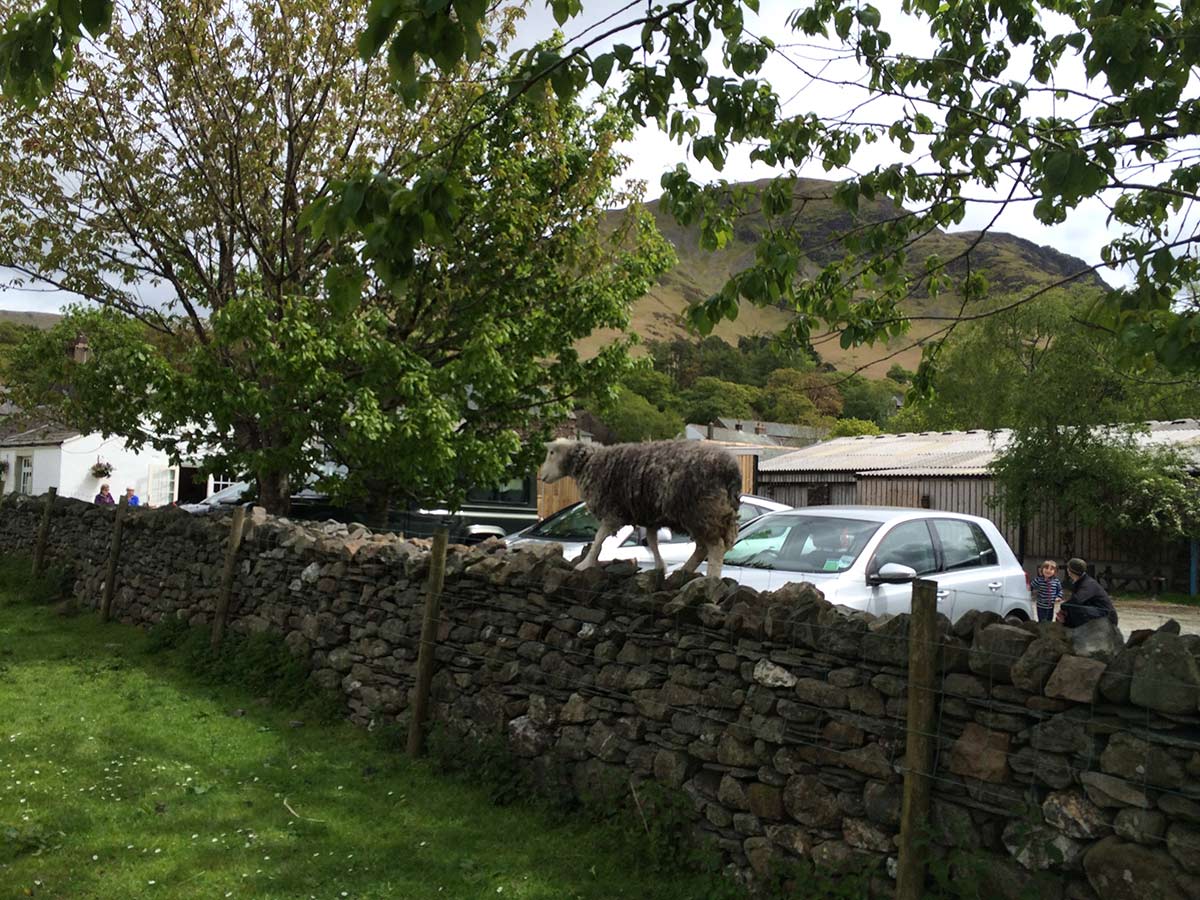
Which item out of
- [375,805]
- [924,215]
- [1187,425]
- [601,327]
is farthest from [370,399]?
[1187,425]

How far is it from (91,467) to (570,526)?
26.8 m

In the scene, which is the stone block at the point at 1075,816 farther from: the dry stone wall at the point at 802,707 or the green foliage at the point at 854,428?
the green foliage at the point at 854,428

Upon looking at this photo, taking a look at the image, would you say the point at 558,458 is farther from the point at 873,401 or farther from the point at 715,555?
the point at 873,401

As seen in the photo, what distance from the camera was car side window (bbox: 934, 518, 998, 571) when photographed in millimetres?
8758

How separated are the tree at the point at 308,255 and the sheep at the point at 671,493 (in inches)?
170

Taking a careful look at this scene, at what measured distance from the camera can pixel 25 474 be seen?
34.5 metres

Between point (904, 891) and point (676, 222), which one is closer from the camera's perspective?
point (904, 891)

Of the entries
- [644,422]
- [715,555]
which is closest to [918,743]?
[715,555]

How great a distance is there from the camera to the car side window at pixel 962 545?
28.7 feet

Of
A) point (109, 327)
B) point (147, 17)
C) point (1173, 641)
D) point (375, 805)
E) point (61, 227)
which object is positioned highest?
point (147, 17)

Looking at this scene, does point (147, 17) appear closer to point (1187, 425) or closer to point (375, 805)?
point (375, 805)

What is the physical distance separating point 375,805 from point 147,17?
34.8 ft

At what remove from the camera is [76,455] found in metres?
32.3

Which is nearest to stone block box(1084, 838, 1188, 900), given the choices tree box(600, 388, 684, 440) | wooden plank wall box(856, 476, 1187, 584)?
wooden plank wall box(856, 476, 1187, 584)
